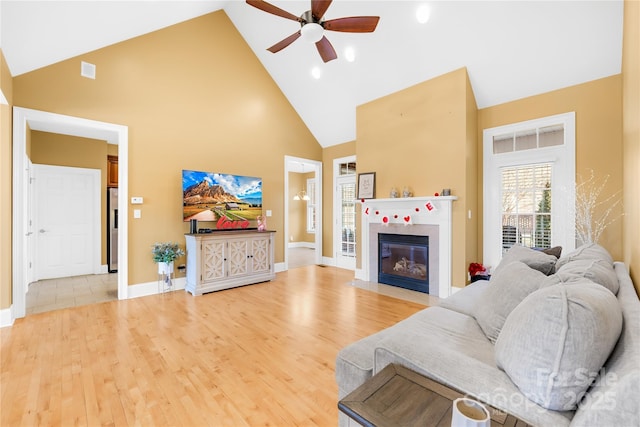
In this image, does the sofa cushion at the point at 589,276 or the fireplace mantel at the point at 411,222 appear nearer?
the sofa cushion at the point at 589,276

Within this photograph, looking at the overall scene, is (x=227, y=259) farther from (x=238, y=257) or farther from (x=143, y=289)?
(x=143, y=289)

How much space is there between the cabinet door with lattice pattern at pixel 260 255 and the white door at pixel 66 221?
338 cm

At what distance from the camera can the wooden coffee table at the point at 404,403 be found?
0.82 m

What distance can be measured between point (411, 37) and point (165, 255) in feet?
15.3

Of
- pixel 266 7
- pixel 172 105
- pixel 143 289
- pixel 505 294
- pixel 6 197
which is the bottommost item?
pixel 143 289

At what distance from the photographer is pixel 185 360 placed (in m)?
2.32

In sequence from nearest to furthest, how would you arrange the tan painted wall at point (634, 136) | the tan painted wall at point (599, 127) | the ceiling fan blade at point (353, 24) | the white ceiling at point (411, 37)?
the tan painted wall at point (634, 136) < the ceiling fan blade at point (353, 24) < the white ceiling at point (411, 37) < the tan painted wall at point (599, 127)

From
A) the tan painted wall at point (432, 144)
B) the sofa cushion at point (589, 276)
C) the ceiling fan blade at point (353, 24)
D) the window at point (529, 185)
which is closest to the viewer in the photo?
the sofa cushion at point (589, 276)

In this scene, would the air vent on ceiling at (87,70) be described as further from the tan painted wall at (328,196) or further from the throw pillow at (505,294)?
the throw pillow at (505,294)

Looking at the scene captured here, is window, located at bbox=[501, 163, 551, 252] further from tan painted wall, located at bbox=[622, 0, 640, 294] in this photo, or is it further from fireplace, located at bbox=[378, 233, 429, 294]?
tan painted wall, located at bbox=[622, 0, 640, 294]

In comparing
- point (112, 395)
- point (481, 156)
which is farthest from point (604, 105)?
point (112, 395)

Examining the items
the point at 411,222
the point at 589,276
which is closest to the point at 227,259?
the point at 411,222

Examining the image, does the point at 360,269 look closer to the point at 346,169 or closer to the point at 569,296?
the point at 346,169

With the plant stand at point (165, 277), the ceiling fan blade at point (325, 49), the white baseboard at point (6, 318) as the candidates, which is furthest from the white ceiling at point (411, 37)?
the plant stand at point (165, 277)
